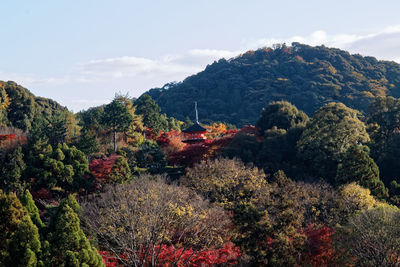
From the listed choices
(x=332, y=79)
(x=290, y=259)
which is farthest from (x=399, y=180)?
(x=332, y=79)

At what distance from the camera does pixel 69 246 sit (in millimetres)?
17047

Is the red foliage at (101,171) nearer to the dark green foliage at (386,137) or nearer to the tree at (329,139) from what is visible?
the tree at (329,139)

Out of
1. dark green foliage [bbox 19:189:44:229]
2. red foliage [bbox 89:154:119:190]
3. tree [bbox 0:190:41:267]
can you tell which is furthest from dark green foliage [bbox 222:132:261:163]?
tree [bbox 0:190:41:267]

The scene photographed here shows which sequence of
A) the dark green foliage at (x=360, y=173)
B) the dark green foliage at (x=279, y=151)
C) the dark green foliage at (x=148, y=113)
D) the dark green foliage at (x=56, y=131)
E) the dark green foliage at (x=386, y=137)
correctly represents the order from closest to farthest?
1. the dark green foliage at (x=360, y=173)
2. the dark green foliage at (x=386, y=137)
3. the dark green foliage at (x=279, y=151)
4. the dark green foliage at (x=56, y=131)
5. the dark green foliage at (x=148, y=113)

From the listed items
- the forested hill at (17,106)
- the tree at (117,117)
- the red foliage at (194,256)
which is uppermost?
the forested hill at (17,106)

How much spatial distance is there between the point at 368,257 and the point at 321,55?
84019 mm

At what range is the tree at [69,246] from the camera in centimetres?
1650

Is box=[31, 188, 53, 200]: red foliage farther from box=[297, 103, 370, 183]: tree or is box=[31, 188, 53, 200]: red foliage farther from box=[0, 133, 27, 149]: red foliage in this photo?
box=[297, 103, 370, 183]: tree

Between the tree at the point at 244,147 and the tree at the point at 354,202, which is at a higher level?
the tree at the point at 244,147

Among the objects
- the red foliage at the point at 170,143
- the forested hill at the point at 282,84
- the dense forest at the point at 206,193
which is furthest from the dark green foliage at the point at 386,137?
the forested hill at the point at 282,84

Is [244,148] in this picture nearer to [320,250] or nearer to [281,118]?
[281,118]

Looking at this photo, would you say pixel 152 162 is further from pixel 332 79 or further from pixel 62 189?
pixel 332 79

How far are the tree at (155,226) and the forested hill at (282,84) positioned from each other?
5612cm

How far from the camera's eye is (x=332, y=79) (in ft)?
273
